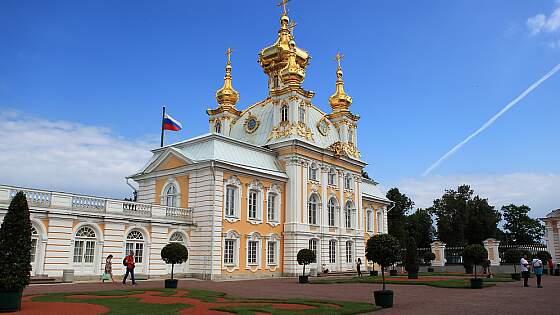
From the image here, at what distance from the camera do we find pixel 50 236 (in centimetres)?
2325

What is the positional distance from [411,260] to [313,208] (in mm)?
8552

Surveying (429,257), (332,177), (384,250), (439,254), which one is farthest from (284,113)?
(384,250)

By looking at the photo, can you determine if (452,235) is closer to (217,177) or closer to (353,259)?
(353,259)

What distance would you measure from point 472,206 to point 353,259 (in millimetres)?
29191

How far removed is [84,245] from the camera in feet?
81.1

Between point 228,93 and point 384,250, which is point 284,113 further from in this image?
point 384,250

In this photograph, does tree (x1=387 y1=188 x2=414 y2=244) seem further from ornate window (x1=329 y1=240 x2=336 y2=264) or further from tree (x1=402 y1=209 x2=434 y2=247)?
ornate window (x1=329 y1=240 x2=336 y2=264)

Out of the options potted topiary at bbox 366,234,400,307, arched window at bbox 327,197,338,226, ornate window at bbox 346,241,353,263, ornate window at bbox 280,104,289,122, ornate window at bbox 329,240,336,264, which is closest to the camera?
potted topiary at bbox 366,234,400,307

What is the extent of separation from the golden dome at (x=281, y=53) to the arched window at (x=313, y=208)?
44.0 feet

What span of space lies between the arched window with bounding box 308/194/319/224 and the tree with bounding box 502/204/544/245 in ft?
163

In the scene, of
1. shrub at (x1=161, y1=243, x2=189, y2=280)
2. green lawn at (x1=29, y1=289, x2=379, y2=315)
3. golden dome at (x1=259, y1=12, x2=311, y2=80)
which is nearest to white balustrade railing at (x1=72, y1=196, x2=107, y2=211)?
shrub at (x1=161, y1=243, x2=189, y2=280)

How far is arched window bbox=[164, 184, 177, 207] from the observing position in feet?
105

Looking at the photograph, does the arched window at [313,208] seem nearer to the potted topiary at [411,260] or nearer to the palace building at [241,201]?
the palace building at [241,201]

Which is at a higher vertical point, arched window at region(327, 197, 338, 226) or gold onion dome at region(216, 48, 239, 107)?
gold onion dome at region(216, 48, 239, 107)
